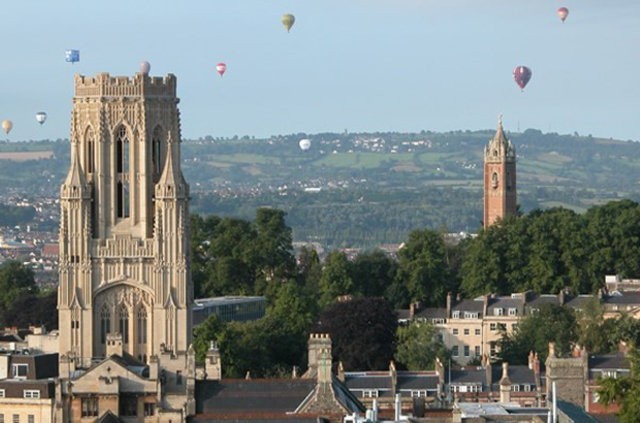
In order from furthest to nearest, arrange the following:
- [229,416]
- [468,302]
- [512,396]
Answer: [468,302], [512,396], [229,416]

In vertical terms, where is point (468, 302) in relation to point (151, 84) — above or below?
below

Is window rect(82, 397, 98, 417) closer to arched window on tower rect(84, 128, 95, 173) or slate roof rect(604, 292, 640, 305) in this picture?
arched window on tower rect(84, 128, 95, 173)

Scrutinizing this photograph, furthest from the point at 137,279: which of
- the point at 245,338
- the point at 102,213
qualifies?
the point at 245,338

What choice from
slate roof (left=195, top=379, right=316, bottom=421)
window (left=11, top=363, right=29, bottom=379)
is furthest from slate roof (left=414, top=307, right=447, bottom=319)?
slate roof (left=195, top=379, right=316, bottom=421)

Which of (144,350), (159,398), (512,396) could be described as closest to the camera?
(159,398)

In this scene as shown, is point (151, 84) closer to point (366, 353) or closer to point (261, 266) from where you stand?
point (366, 353)
